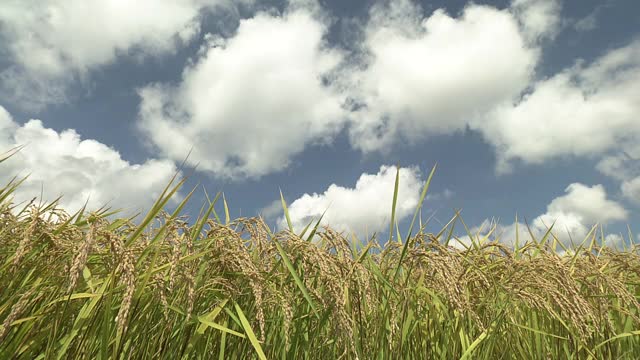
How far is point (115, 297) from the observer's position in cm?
292

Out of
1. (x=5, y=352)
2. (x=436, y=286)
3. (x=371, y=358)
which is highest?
(x=436, y=286)

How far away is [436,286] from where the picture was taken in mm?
3445

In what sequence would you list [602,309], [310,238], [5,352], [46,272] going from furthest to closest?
[602,309] < [310,238] < [46,272] < [5,352]

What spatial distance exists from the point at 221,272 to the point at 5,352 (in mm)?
1147

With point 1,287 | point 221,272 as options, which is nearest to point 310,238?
point 221,272

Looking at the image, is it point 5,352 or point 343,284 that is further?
point 343,284

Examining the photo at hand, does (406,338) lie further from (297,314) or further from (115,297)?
(115,297)

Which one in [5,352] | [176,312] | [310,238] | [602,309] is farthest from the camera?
[602,309]

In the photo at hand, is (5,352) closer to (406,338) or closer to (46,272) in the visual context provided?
(46,272)

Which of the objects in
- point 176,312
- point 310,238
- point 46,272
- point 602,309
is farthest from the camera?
point 602,309

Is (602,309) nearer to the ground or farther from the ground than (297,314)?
farther from the ground

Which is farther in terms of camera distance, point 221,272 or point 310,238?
point 310,238

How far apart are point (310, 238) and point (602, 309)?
2205 mm

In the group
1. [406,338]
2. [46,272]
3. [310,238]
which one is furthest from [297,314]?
[46,272]
